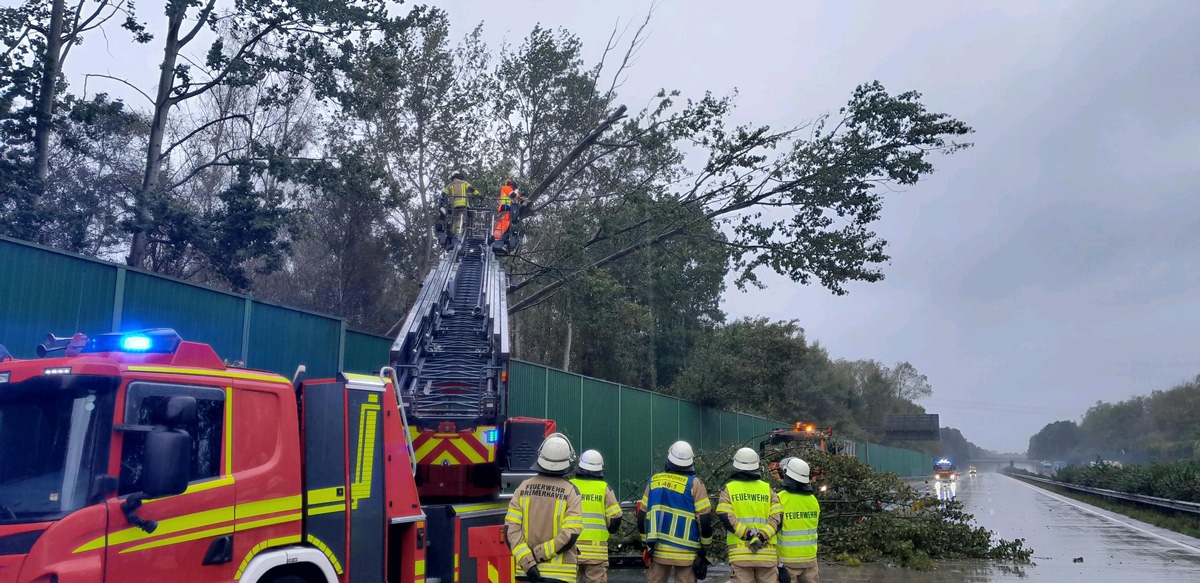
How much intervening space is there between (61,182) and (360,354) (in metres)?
15.1

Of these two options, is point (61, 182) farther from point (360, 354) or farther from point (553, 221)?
point (360, 354)

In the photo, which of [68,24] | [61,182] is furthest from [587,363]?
[68,24]

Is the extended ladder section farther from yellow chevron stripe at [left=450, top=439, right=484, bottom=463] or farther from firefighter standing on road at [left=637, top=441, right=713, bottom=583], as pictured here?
firefighter standing on road at [left=637, top=441, right=713, bottom=583]

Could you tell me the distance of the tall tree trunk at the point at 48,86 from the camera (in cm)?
1788

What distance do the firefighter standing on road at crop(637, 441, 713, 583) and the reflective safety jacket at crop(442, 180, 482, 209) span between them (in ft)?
31.0

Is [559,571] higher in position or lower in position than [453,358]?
lower

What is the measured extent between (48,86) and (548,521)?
51.3 feet

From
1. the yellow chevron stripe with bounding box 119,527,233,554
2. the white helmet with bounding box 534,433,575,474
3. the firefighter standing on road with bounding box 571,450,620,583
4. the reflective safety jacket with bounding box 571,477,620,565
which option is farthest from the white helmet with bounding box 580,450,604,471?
the yellow chevron stripe with bounding box 119,527,233,554

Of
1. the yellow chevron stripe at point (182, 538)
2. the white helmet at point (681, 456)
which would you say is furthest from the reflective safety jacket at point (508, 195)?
the yellow chevron stripe at point (182, 538)

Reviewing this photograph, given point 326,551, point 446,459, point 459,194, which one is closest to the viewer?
point 326,551

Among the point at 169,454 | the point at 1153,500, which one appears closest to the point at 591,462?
the point at 169,454

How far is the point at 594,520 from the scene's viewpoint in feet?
24.2

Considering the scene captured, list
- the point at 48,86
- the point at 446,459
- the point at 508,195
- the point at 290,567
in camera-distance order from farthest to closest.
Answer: the point at 48,86 → the point at 508,195 → the point at 446,459 → the point at 290,567

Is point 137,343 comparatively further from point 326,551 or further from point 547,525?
point 547,525
